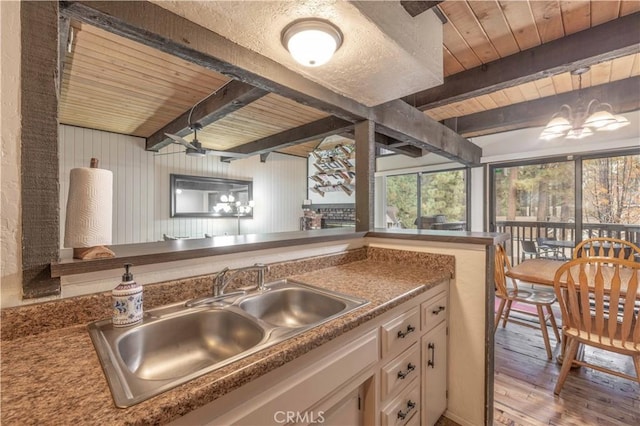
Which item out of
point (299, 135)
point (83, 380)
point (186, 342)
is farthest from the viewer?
point (299, 135)

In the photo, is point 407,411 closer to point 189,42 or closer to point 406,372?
point 406,372

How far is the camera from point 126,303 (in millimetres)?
932

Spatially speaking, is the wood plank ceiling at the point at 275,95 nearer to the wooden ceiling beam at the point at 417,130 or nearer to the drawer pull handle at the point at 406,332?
the wooden ceiling beam at the point at 417,130

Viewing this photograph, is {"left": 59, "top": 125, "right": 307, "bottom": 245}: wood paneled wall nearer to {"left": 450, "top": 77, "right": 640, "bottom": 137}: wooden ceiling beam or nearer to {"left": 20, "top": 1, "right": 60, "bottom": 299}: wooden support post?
{"left": 20, "top": 1, "right": 60, "bottom": 299}: wooden support post

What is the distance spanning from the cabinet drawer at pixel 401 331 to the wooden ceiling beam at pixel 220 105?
1865 millimetres

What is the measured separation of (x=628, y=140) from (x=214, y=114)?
486cm

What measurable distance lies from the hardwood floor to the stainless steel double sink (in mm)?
1515

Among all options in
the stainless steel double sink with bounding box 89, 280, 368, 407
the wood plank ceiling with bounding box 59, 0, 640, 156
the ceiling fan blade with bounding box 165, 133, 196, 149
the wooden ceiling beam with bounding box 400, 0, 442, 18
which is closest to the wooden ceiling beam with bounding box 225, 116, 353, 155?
the wood plank ceiling with bounding box 59, 0, 640, 156

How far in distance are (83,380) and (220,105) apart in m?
2.73

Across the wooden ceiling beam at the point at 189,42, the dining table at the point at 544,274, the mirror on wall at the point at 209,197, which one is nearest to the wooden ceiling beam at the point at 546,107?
the dining table at the point at 544,274

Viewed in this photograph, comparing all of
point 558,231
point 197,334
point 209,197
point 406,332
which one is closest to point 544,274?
point 406,332

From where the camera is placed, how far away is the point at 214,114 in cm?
307

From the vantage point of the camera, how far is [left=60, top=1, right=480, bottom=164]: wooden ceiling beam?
3.45 ft

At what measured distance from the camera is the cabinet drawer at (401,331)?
1.19 metres
